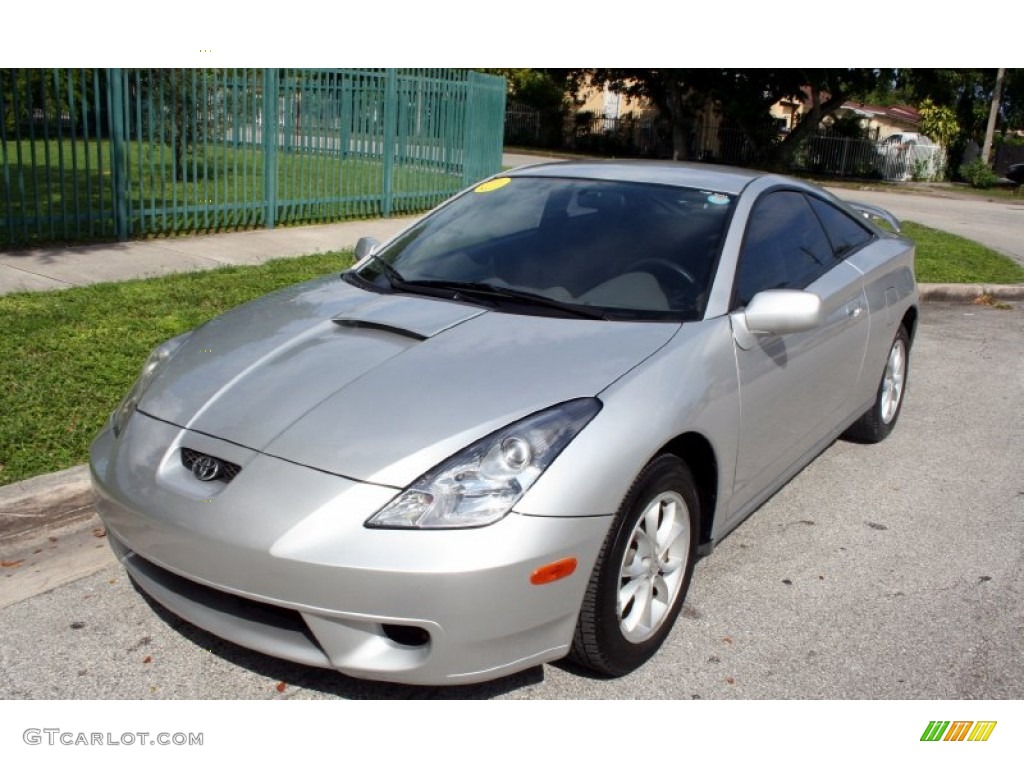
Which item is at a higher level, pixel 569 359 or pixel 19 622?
pixel 569 359

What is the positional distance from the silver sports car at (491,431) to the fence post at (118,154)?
5648 mm

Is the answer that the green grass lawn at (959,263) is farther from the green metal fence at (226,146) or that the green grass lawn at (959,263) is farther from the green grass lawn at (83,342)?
the green grass lawn at (83,342)

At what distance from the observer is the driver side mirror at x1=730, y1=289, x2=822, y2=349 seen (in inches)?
145

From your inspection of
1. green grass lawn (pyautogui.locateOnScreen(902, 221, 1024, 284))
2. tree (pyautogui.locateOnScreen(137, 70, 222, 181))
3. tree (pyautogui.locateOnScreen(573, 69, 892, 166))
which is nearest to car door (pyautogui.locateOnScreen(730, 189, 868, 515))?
green grass lawn (pyautogui.locateOnScreen(902, 221, 1024, 284))

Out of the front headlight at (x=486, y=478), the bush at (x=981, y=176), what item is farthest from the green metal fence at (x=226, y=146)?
the bush at (x=981, y=176)

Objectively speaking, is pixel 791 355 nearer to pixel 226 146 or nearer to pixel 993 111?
pixel 226 146

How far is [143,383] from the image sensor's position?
143 inches

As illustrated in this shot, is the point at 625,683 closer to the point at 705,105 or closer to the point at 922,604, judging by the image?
the point at 922,604

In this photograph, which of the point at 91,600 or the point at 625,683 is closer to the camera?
the point at 625,683

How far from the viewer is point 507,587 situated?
273cm

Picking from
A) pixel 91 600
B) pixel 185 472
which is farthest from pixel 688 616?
pixel 91 600

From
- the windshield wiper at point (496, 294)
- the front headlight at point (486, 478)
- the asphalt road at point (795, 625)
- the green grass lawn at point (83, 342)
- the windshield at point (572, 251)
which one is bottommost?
the asphalt road at point (795, 625)

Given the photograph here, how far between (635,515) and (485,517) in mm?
568

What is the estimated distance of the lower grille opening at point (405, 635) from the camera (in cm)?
282
